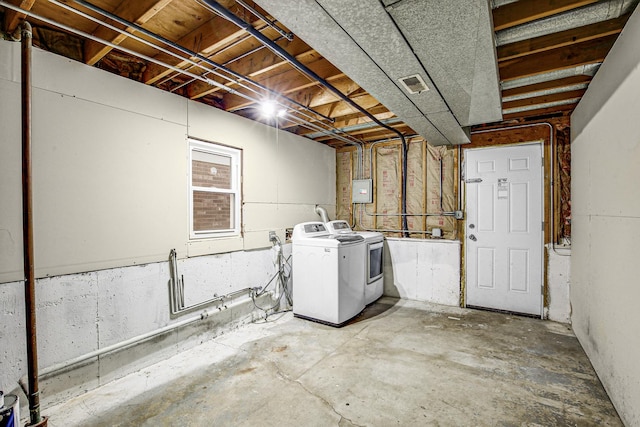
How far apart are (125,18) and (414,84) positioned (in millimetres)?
1996

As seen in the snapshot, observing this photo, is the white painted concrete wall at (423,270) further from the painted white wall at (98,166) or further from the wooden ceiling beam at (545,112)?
the painted white wall at (98,166)

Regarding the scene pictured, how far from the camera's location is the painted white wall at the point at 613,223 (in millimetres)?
1784

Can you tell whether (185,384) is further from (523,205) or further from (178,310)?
(523,205)

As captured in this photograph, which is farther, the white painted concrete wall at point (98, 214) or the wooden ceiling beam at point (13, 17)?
the white painted concrete wall at point (98, 214)

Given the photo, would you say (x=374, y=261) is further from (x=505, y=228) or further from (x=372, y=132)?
(x=372, y=132)

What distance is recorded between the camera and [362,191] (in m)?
5.07

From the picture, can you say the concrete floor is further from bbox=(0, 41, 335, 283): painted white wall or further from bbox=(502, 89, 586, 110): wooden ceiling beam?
bbox=(502, 89, 586, 110): wooden ceiling beam

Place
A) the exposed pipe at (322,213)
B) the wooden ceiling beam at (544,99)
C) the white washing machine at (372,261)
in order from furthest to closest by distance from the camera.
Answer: the exposed pipe at (322,213) < the white washing machine at (372,261) < the wooden ceiling beam at (544,99)

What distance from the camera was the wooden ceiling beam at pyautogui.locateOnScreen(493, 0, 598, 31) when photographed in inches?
67.4

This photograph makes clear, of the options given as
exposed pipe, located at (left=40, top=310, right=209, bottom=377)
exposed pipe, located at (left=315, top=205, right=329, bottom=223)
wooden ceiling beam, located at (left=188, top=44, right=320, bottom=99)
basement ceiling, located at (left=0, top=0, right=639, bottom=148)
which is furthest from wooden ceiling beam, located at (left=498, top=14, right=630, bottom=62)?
exposed pipe, located at (left=40, top=310, right=209, bottom=377)

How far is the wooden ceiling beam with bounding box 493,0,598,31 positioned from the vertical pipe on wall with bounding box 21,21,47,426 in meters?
2.91

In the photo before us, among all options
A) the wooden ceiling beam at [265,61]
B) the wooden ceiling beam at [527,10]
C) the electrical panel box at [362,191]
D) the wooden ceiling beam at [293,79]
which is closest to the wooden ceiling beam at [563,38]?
the wooden ceiling beam at [527,10]

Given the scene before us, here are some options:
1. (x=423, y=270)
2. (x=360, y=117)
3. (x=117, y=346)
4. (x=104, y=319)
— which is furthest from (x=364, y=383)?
(x=360, y=117)

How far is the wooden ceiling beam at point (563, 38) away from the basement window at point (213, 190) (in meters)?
2.81
